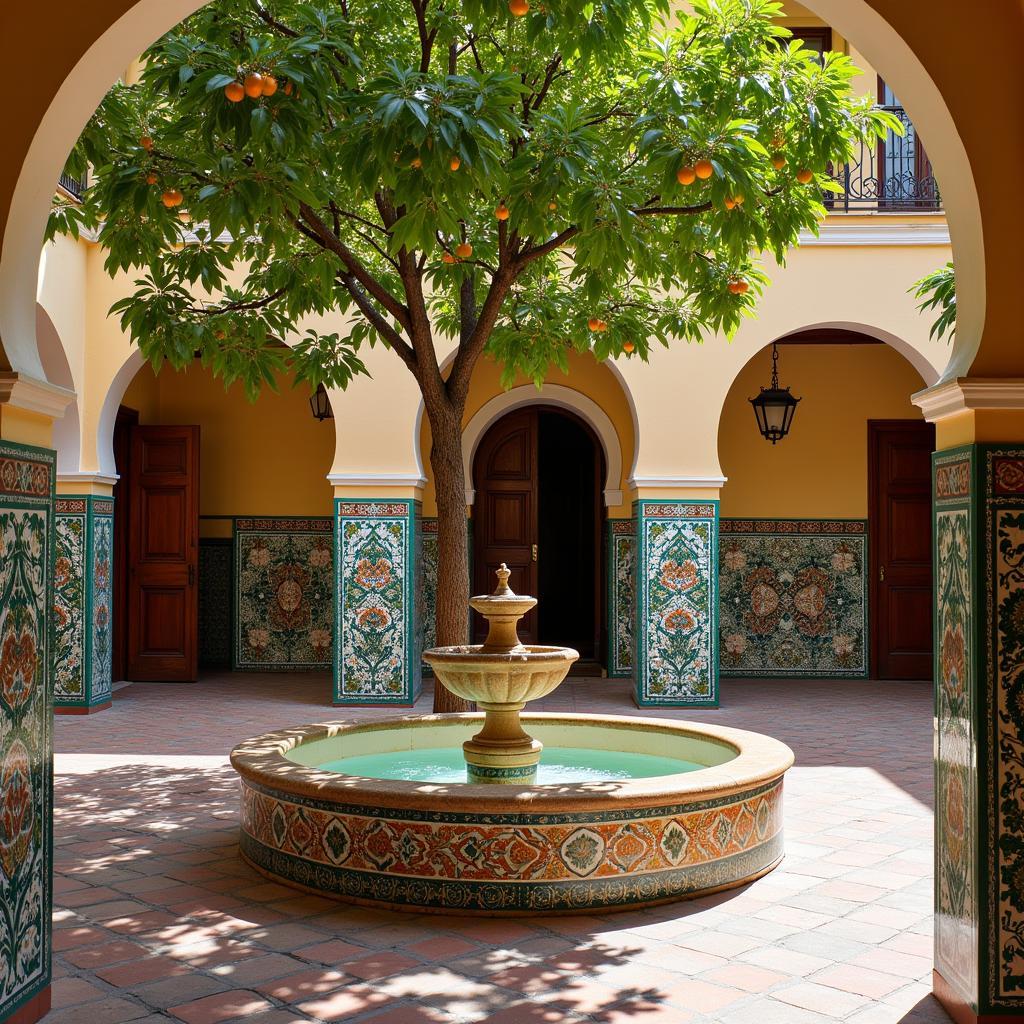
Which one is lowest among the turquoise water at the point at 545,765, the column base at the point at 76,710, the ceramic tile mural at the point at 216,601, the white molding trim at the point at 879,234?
the column base at the point at 76,710

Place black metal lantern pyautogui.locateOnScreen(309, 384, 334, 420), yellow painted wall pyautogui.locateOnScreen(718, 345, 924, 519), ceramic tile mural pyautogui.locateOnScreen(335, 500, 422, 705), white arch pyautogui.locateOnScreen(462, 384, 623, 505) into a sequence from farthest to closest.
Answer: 1. yellow painted wall pyautogui.locateOnScreen(718, 345, 924, 519)
2. white arch pyautogui.locateOnScreen(462, 384, 623, 505)
3. black metal lantern pyautogui.locateOnScreen(309, 384, 334, 420)
4. ceramic tile mural pyautogui.locateOnScreen(335, 500, 422, 705)

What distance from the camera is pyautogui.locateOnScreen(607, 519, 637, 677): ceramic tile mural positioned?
12.0 meters

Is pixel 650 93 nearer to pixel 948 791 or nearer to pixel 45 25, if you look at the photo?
pixel 45 25

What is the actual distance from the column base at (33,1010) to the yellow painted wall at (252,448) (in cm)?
947

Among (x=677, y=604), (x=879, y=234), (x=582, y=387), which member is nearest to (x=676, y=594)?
(x=677, y=604)

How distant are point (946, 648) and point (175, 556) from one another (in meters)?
9.31

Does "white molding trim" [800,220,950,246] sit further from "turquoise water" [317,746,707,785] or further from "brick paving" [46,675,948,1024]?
"turquoise water" [317,746,707,785]

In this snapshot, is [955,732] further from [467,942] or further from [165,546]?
[165,546]

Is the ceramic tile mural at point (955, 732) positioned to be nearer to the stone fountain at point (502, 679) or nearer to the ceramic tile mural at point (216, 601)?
the stone fountain at point (502, 679)

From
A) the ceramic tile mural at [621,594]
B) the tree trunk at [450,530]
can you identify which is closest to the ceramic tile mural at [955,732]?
the tree trunk at [450,530]

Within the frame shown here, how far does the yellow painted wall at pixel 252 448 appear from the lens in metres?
12.8

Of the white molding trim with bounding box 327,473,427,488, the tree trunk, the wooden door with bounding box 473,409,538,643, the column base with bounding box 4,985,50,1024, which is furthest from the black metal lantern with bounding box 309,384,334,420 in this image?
the column base with bounding box 4,985,50,1024

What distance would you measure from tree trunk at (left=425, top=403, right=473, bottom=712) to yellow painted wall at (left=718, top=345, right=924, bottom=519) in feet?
21.2

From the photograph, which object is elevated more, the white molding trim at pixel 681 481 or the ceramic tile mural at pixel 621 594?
the white molding trim at pixel 681 481
